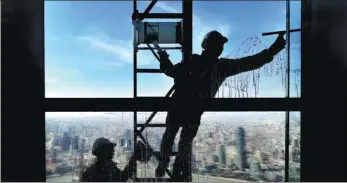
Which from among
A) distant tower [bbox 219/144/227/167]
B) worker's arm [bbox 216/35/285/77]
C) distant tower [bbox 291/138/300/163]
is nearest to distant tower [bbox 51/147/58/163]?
distant tower [bbox 219/144/227/167]

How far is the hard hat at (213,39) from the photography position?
121 centimetres

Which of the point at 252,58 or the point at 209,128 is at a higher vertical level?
the point at 252,58

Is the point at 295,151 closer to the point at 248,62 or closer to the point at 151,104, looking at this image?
the point at 248,62

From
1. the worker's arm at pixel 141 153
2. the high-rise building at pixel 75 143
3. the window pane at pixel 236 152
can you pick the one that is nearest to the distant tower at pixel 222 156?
the window pane at pixel 236 152

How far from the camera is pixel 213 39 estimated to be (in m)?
1.21

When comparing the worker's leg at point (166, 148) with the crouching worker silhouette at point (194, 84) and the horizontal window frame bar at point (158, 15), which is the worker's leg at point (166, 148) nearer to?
the crouching worker silhouette at point (194, 84)

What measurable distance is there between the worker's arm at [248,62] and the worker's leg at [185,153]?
29 centimetres

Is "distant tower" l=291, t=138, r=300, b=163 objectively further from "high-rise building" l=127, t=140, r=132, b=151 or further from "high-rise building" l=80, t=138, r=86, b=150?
"high-rise building" l=80, t=138, r=86, b=150

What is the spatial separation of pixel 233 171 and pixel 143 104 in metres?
0.46
